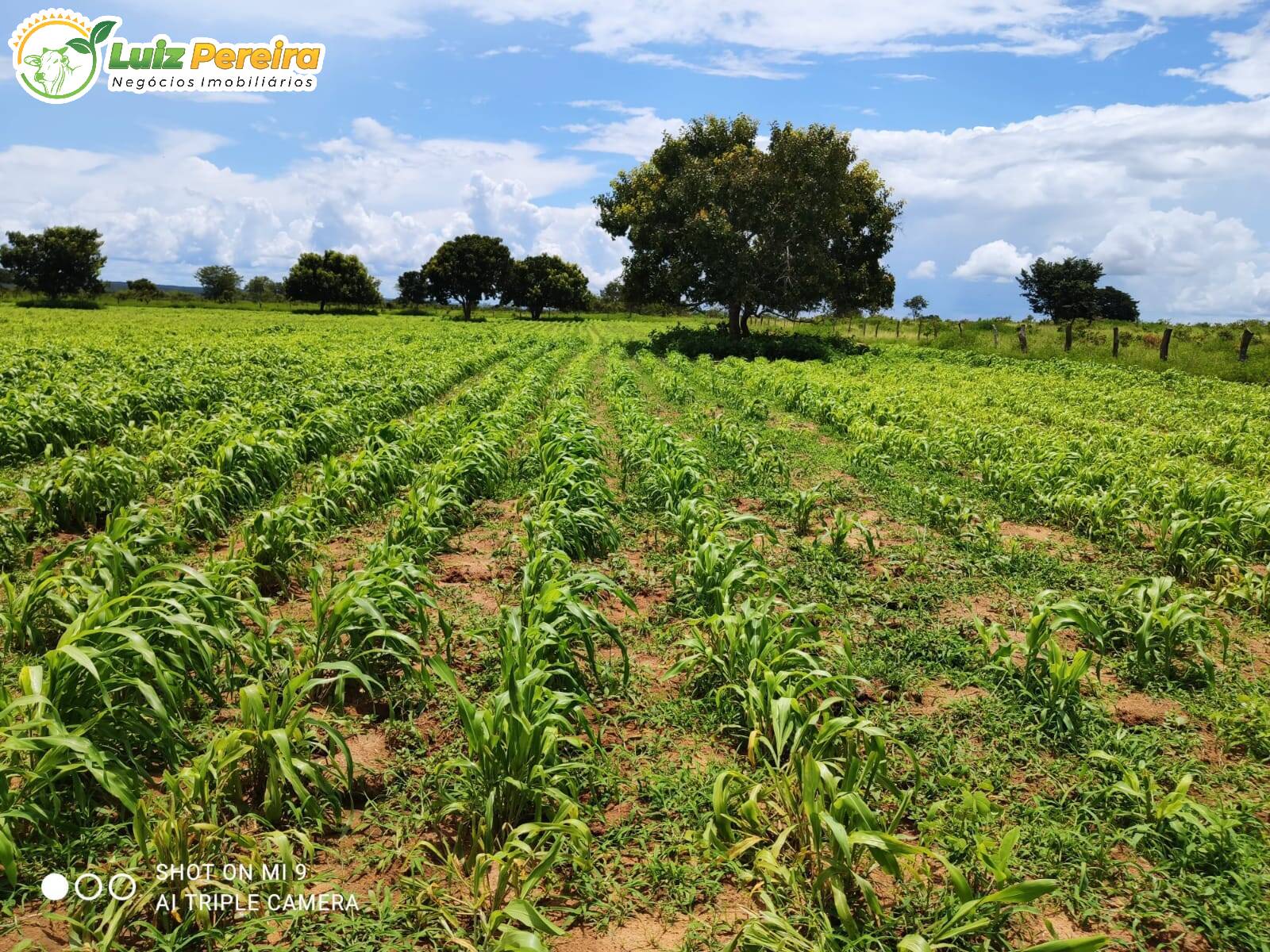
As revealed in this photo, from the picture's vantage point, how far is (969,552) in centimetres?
679

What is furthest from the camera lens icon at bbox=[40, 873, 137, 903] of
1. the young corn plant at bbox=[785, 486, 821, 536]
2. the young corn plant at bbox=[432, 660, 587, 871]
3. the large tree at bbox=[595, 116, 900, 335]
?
the large tree at bbox=[595, 116, 900, 335]

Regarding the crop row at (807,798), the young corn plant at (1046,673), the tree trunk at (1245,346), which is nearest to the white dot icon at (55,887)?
the crop row at (807,798)

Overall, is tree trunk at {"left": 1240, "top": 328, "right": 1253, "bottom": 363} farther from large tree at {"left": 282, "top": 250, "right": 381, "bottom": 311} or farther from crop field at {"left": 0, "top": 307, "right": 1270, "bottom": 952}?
large tree at {"left": 282, "top": 250, "right": 381, "bottom": 311}

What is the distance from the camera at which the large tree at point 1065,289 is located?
5950cm

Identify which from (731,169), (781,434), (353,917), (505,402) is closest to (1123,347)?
(731,169)

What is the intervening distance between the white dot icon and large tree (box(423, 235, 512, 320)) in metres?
74.9

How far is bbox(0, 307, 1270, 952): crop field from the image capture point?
108 inches

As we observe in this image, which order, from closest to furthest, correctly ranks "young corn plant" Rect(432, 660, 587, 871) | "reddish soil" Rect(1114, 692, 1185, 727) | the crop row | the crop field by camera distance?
the crop row, the crop field, "young corn plant" Rect(432, 660, 587, 871), "reddish soil" Rect(1114, 692, 1185, 727)

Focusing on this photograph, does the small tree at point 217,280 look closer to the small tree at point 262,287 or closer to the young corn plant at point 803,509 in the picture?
the small tree at point 262,287

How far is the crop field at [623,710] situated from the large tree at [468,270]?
232ft

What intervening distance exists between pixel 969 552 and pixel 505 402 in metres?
8.91

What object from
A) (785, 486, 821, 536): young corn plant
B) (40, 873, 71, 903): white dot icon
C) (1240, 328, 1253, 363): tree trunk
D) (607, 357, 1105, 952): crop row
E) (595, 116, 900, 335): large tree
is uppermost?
(595, 116, 900, 335): large tree

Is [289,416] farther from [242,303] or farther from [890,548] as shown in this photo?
[242,303]

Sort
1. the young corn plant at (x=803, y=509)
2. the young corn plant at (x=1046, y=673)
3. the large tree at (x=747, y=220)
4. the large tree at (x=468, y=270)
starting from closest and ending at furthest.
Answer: the young corn plant at (x=1046, y=673), the young corn plant at (x=803, y=509), the large tree at (x=747, y=220), the large tree at (x=468, y=270)
